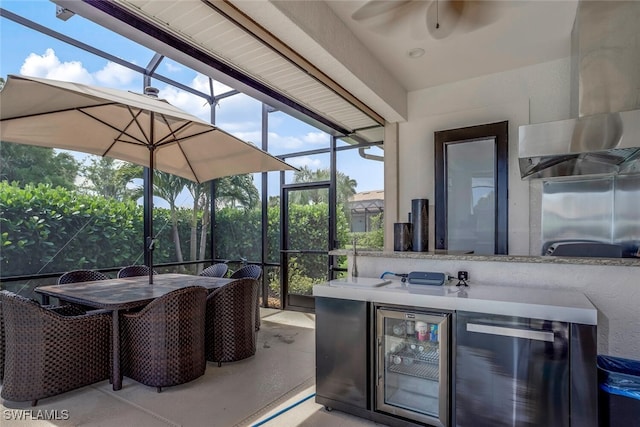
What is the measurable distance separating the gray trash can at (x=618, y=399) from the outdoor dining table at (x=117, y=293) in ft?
10.2

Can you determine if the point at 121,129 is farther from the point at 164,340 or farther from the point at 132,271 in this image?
the point at 164,340

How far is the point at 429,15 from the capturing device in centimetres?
278

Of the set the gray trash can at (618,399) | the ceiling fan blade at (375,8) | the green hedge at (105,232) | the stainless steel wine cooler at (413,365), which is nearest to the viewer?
the gray trash can at (618,399)

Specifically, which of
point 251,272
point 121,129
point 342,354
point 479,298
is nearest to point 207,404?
point 342,354

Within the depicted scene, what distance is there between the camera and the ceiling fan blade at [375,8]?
2631 mm

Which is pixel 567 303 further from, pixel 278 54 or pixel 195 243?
pixel 195 243

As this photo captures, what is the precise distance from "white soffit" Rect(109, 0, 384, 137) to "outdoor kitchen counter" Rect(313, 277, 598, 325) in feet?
6.53

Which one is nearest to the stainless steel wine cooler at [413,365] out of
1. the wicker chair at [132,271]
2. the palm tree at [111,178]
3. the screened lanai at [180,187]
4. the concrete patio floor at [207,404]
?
the concrete patio floor at [207,404]

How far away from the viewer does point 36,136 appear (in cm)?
327

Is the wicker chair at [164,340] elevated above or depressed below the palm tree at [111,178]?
below

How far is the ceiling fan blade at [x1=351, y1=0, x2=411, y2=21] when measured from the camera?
2631 millimetres

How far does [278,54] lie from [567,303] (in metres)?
2.70

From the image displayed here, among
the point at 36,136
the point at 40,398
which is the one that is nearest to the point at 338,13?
the point at 36,136

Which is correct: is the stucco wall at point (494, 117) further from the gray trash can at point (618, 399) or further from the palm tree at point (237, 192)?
the palm tree at point (237, 192)
